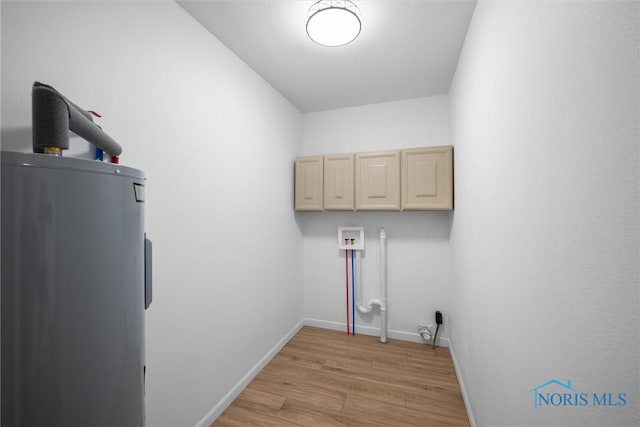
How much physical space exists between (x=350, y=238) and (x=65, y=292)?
267cm

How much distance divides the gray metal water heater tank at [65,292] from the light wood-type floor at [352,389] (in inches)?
56.8

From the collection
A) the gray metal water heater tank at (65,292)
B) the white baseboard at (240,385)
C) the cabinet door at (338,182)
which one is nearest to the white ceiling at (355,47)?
the cabinet door at (338,182)

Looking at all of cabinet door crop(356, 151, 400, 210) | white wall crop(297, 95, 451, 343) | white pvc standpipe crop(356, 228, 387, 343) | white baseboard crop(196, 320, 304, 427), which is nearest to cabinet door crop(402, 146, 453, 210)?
cabinet door crop(356, 151, 400, 210)

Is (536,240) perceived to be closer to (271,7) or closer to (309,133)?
(271,7)

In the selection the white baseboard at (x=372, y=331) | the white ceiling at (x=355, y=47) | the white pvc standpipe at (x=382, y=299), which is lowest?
the white baseboard at (x=372, y=331)

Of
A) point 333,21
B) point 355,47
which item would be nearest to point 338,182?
point 355,47

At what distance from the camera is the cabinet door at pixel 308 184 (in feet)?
9.62

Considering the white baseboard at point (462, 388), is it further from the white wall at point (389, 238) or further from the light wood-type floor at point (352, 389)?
the white wall at point (389, 238)

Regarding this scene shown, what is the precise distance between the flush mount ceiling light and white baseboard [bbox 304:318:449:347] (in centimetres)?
288

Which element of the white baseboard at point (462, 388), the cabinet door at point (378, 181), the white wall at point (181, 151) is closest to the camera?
the white wall at point (181, 151)

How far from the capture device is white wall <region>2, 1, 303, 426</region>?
1.02 meters

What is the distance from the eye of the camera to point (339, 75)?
93.4 inches

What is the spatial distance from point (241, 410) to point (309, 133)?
291 cm

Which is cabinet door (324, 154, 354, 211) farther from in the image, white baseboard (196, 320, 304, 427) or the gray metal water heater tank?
the gray metal water heater tank
